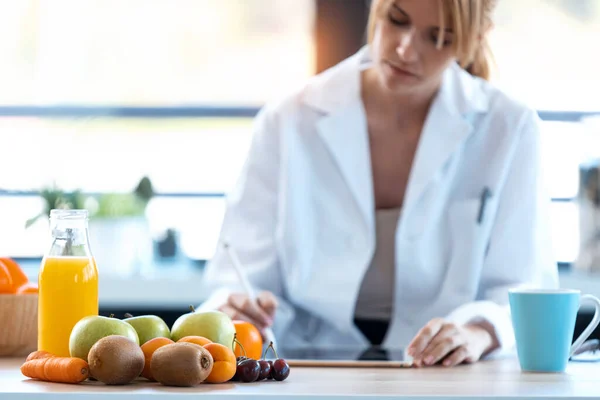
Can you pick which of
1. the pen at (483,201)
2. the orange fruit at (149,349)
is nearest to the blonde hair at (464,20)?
the pen at (483,201)

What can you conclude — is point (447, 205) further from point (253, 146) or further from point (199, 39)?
point (199, 39)

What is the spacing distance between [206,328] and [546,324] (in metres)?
0.54

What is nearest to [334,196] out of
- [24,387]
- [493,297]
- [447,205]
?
[447,205]

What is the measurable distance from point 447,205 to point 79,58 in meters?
1.92

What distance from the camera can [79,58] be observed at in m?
3.67

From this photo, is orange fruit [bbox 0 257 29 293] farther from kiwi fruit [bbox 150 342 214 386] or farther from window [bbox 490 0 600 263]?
window [bbox 490 0 600 263]

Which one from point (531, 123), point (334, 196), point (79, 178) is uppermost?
point (531, 123)

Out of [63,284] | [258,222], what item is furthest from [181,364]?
[258,222]

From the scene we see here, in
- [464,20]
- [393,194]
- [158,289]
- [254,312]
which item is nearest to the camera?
[254,312]

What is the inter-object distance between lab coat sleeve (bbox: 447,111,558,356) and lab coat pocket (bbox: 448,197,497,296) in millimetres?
17

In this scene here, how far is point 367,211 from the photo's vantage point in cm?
223

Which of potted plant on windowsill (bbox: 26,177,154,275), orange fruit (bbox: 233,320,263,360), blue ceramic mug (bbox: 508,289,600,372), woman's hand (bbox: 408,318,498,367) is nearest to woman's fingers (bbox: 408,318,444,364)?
woman's hand (bbox: 408,318,498,367)

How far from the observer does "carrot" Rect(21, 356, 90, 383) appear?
4.13ft

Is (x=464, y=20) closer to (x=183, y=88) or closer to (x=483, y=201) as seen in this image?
(x=483, y=201)
